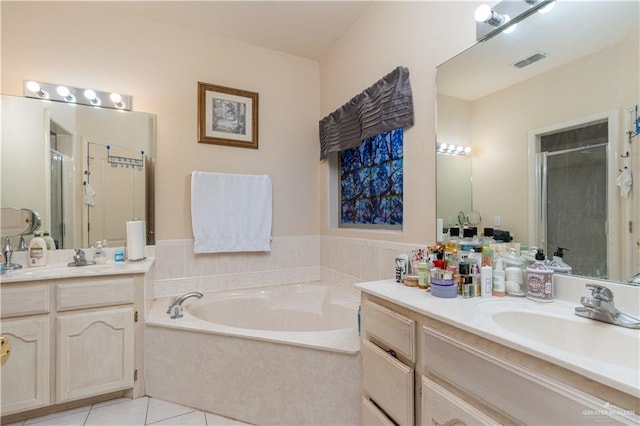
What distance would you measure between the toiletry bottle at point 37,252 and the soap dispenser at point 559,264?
9.29 feet

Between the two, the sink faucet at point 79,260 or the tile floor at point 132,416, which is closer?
the tile floor at point 132,416

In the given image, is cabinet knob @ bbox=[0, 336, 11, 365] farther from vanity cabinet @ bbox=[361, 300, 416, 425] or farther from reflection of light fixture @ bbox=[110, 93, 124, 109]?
reflection of light fixture @ bbox=[110, 93, 124, 109]

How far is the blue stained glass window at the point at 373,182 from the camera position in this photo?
2172 mm

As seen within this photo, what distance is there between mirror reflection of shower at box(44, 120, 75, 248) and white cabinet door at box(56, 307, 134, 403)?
0.67 metres

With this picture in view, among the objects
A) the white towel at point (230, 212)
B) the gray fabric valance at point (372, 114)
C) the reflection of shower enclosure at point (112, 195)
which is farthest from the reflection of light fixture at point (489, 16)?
the reflection of shower enclosure at point (112, 195)

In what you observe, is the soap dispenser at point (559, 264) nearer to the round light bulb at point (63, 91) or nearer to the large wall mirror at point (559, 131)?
the large wall mirror at point (559, 131)

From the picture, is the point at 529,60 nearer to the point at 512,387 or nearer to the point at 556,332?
the point at 556,332

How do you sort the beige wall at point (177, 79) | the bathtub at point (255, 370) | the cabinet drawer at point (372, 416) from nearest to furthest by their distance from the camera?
the cabinet drawer at point (372, 416) < the bathtub at point (255, 370) < the beige wall at point (177, 79)

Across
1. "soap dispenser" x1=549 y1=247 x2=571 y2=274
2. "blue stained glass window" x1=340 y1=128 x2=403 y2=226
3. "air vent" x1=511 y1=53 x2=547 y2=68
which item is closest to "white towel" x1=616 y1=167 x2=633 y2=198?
"soap dispenser" x1=549 y1=247 x2=571 y2=274

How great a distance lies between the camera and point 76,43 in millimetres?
2129

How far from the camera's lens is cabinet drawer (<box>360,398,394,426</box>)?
1.24 meters

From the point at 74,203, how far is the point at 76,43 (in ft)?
3.83

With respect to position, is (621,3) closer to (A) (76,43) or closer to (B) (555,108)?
(B) (555,108)

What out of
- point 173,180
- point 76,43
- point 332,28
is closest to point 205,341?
point 173,180
